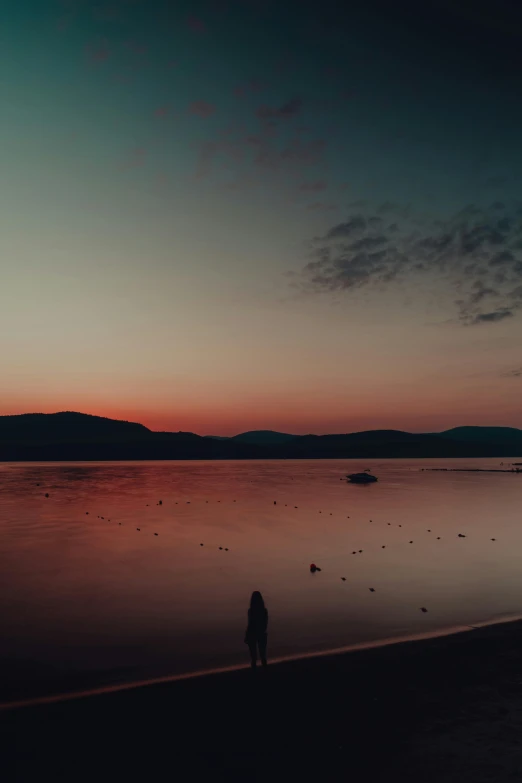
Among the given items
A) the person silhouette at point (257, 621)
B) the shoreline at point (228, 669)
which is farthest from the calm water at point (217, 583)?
the person silhouette at point (257, 621)

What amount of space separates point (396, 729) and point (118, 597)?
21.3 meters

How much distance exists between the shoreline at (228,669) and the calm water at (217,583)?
67 centimetres

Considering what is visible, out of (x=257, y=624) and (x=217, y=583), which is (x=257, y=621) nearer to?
(x=257, y=624)

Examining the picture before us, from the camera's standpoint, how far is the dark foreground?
34.6 ft

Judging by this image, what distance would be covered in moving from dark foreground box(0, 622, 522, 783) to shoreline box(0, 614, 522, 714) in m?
0.71

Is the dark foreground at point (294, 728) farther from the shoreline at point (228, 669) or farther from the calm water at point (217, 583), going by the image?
the calm water at point (217, 583)

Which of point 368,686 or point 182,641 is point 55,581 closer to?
point 182,641

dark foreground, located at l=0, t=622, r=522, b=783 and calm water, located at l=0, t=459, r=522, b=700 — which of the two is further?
calm water, located at l=0, t=459, r=522, b=700

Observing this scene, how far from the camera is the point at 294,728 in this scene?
12156 millimetres

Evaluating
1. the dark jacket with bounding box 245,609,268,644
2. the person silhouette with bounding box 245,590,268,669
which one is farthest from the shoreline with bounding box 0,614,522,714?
the dark jacket with bounding box 245,609,268,644

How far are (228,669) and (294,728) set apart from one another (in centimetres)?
608

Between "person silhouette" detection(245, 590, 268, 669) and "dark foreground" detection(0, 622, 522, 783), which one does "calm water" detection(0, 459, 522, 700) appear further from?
"dark foreground" detection(0, 622, 522, 783)

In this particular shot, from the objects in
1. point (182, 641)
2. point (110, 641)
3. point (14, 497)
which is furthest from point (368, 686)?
point (14, 497)

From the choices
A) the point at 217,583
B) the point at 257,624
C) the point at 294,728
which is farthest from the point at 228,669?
the point at 217,583
